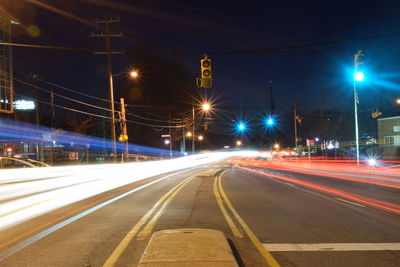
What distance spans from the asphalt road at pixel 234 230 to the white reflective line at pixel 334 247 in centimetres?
2

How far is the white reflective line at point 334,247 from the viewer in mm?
6344

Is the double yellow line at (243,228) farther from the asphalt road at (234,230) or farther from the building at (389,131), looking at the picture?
the building at (389,131)

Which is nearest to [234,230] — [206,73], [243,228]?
[243,228]

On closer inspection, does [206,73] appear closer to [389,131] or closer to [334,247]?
[334,247]

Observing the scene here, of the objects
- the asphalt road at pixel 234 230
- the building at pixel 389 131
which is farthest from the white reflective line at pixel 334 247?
the building at pixel 389 131

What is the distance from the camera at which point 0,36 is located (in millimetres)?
31391

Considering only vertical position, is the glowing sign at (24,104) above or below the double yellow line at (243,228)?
above

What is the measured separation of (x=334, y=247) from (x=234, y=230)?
2.14 m

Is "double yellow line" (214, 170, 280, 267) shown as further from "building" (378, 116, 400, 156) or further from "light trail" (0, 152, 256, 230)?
"building" (378, 116, 400, 156)

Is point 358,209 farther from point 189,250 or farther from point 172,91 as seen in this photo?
point 172,91

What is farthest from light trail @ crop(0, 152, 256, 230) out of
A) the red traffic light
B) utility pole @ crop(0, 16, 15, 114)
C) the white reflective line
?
utility pole @ crop(0, 16, 15, 114)

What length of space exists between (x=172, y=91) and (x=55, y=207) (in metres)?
50.7

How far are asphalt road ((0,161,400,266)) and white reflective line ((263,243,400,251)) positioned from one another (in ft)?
0.05

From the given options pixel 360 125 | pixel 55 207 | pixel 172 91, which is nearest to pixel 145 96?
pixel 172 91
